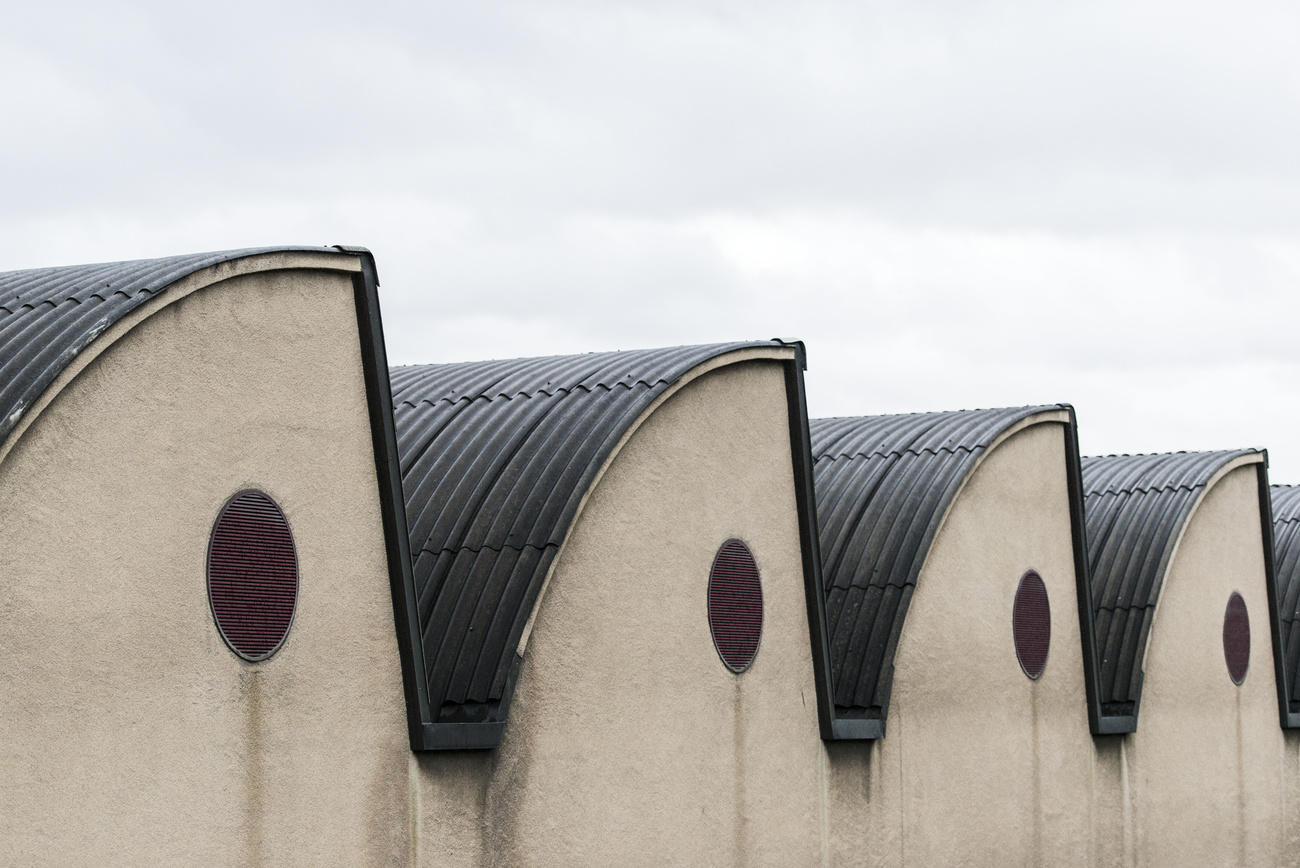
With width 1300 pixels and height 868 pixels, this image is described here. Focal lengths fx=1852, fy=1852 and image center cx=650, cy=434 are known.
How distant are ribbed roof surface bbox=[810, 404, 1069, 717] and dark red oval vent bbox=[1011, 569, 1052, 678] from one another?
1.90 metres

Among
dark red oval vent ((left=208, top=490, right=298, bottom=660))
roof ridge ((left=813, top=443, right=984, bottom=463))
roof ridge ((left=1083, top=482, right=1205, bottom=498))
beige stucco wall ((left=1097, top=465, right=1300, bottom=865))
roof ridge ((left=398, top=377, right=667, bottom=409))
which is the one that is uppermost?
roof ridge ((left=398, top=377, right=667, bottom=409))

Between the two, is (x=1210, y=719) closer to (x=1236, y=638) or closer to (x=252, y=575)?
(x=1236, y=638)

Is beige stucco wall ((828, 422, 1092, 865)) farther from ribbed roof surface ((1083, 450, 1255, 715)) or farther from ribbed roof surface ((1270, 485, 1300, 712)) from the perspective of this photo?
ribbed roof surface ((1270, 485, 1300, 712))

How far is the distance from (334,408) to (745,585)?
16.5 ft

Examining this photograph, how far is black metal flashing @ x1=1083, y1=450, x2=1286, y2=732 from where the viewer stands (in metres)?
22.2

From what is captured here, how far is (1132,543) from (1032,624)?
3.51 metres

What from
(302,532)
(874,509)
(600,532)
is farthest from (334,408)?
(874,509)

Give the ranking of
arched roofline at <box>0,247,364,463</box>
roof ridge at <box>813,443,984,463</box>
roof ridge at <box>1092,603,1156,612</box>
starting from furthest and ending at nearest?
1. roof ridge at <box>1092,603,1156,612</box>
2. roof ridge at <box>813,443,984,463</box>
3. arched roofline at <box>0,247,364,463</box>

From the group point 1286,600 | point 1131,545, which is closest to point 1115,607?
point 1131,545

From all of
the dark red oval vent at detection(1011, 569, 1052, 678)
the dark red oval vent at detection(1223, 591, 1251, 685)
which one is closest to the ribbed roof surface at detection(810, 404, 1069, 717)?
the dark red oval vent at detection(1011, 569, 1052, 678)

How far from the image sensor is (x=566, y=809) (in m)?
13.3

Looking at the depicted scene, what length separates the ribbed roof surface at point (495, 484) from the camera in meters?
12.8

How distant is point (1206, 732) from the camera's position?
2405 centimetres

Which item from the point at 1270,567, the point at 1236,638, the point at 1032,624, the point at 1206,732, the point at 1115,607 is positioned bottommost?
the point at 1206,732
